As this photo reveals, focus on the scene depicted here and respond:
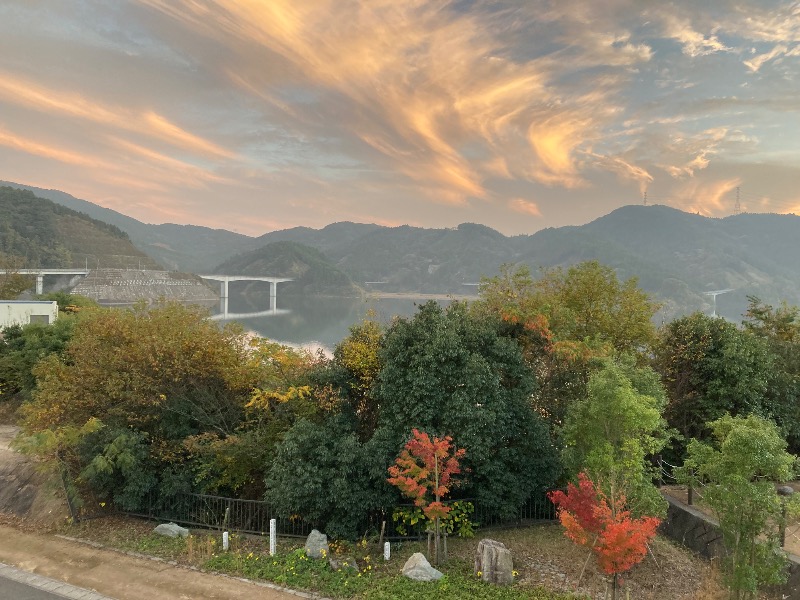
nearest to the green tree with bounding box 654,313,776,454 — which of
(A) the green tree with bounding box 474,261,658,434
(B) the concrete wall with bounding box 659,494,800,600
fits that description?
(A) the green tree with bounding box 474,261,658,434

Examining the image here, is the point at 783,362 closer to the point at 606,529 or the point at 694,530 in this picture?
the point at 694,530

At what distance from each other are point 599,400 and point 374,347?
758 cm

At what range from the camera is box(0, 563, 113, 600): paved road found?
37.8 ft

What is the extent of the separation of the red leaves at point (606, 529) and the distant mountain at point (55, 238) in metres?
118

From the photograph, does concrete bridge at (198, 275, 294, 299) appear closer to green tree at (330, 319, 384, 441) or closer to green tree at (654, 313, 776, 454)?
green tree at (330, 319, 384, 441)

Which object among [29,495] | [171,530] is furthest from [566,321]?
[29,495]

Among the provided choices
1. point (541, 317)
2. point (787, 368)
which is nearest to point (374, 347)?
point (541, 317)

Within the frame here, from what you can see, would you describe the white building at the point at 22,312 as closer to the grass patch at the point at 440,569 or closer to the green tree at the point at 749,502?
the grass patch at the point at 440,569

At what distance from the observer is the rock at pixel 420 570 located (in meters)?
12.3

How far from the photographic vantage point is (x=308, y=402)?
16656mm

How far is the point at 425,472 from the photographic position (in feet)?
A: 43.2

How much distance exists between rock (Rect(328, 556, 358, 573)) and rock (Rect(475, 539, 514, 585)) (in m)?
3.12

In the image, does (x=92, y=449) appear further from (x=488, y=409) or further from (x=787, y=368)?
(x=787, y=368)

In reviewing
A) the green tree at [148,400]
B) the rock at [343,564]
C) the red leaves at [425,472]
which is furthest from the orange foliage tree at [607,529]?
the green tree at [148,400]
